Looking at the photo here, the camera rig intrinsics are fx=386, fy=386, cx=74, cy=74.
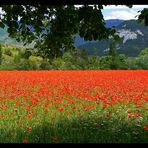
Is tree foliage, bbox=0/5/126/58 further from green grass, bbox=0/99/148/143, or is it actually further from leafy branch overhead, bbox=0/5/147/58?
green grass, bbox=0/99/148/143

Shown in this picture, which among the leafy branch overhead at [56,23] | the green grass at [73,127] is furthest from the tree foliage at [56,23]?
the green grass at [73,127]

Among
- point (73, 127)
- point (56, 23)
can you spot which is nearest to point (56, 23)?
point (56, 23)

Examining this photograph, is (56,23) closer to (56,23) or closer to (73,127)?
(56,23)

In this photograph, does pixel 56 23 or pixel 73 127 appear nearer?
pixel 56 23

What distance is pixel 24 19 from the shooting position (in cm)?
564

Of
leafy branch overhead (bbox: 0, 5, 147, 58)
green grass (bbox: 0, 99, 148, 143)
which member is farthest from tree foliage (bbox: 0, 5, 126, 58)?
green grass (bbox: 0, 99, 148, 143)

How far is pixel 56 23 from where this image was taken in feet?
18.4

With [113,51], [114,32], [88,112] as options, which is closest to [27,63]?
[113,51]

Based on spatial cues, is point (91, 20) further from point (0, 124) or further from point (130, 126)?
point (0, 124)

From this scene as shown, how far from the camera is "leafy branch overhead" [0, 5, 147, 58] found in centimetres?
543

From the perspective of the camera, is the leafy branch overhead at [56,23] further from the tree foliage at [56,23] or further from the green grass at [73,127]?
the green grass at [73,127]

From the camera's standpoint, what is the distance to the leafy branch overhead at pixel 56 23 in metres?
5.43

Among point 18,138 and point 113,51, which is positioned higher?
point 18,138
